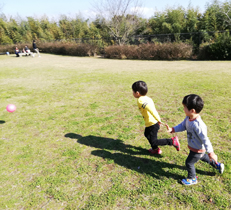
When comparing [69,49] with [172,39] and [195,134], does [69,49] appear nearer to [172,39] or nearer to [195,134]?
[172,39]

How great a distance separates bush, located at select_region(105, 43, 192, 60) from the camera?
15500 mm

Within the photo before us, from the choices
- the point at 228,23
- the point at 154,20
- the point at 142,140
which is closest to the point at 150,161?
the point at 142,140

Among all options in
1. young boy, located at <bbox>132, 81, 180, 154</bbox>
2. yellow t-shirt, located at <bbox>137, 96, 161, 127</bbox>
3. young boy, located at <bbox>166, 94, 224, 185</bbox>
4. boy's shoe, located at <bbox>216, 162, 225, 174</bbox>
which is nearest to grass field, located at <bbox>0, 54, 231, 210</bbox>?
boy's shoe, located at <bbox>216, 162, 225, 174</bbox>

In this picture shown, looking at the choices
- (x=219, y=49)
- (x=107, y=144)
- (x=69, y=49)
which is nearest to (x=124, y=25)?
(x=69, y=49)

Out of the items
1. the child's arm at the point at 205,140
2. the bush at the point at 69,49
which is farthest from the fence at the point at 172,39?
the child's arm at the point at 205,140

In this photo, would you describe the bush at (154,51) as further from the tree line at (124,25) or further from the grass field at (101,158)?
the grass field at (101,158)

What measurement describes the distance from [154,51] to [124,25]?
10.5 meters

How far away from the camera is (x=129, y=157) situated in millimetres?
3256

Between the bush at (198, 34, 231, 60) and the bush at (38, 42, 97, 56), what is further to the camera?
the bush at (38, 42, 97, 56)

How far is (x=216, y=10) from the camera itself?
18.7 metres

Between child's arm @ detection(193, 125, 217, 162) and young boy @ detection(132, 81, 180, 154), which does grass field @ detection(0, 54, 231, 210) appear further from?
child's arm @ detection(193, 125, 217, 162)

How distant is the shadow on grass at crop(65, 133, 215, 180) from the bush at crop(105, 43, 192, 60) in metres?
14.4

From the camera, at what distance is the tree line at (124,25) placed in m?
18.4

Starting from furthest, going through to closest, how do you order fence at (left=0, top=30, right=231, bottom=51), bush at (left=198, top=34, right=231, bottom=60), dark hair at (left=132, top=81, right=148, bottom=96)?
1. fence at (left=0, top=30, right=231, bottom=51)
2. bush at (left=198, top=34, right=231, bottom=60)
3. dark hair at (left=132, top=81, right=148, bottom=96)
